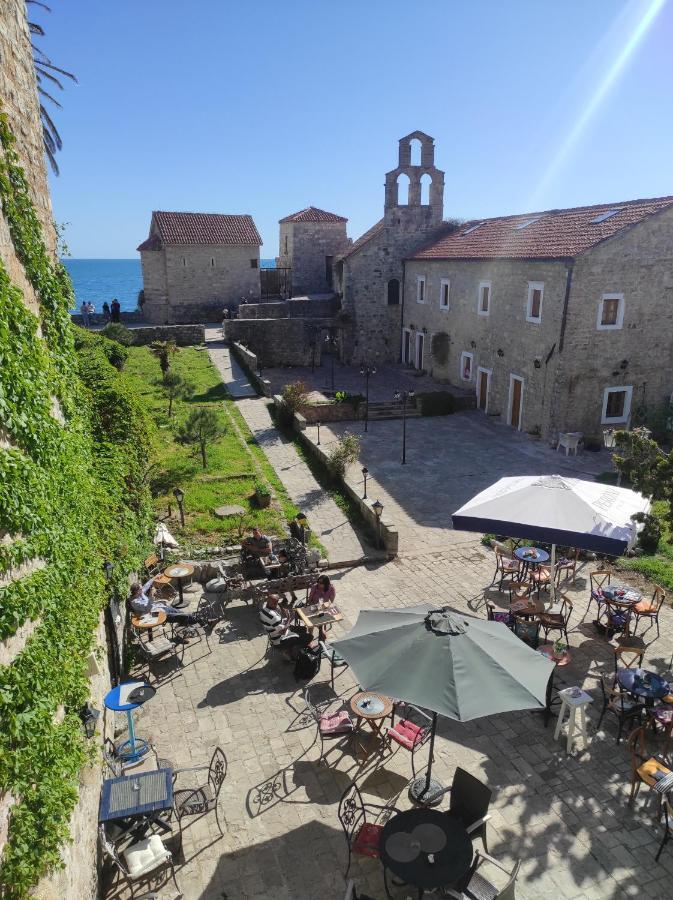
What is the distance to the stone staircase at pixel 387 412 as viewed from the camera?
85.2 feet

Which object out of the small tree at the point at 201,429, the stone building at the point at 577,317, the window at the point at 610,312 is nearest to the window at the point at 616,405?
the stone building at the point at 577,317

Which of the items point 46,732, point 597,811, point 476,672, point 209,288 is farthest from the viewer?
point 209,288

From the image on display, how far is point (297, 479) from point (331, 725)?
1121 cm

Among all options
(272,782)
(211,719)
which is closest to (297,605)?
(211,719)

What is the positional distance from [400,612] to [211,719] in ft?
11.7

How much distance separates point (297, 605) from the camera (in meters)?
11.1

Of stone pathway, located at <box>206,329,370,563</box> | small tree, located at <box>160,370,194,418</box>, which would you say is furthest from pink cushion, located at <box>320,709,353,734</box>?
small tree, located at <box>160,370,194,418</box>

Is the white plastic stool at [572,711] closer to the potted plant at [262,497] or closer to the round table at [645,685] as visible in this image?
the round table at [645,685]

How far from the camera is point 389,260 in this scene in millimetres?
34281

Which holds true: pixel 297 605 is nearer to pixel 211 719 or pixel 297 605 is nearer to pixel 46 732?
pixel 211 719

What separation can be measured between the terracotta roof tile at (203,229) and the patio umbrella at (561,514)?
37970 mm

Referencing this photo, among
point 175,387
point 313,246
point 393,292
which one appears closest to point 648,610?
point 175,387

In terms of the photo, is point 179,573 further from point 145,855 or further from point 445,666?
point 445,666

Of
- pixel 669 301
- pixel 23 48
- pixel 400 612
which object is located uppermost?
pixel 23 48
